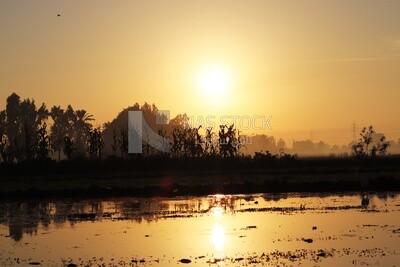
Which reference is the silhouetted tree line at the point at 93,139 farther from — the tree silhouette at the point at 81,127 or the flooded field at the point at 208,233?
the flooded field at the point at 208,233

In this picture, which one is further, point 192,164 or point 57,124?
point 57,124

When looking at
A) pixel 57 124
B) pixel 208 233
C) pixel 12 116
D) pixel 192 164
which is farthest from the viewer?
pixel 57 124

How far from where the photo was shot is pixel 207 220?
31.0m

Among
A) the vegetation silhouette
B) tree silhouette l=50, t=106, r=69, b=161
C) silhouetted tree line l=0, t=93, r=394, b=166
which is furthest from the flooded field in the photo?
tree silhouette l=50, t=106, r=69, b=161

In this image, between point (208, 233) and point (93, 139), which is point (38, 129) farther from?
point (208, 233)

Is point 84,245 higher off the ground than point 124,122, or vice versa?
point 124,122

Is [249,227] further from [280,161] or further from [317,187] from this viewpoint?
[280,161]

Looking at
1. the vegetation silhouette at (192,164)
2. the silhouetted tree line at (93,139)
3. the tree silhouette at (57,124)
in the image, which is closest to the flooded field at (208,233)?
the vegetation silhouette at (192,164)

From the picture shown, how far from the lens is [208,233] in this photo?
87.6 feet

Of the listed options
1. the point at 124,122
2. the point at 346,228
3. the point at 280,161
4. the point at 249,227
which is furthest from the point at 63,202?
the point at 124,122

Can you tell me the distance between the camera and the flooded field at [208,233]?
2114 centimetres

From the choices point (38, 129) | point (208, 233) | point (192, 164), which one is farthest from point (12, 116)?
point (208, 233)

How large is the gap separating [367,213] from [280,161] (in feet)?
175

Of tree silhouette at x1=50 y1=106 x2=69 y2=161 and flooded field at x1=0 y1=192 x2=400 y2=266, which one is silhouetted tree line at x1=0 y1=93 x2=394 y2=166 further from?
flooded field at x1=0 y1=192 x2=400 y2=266
